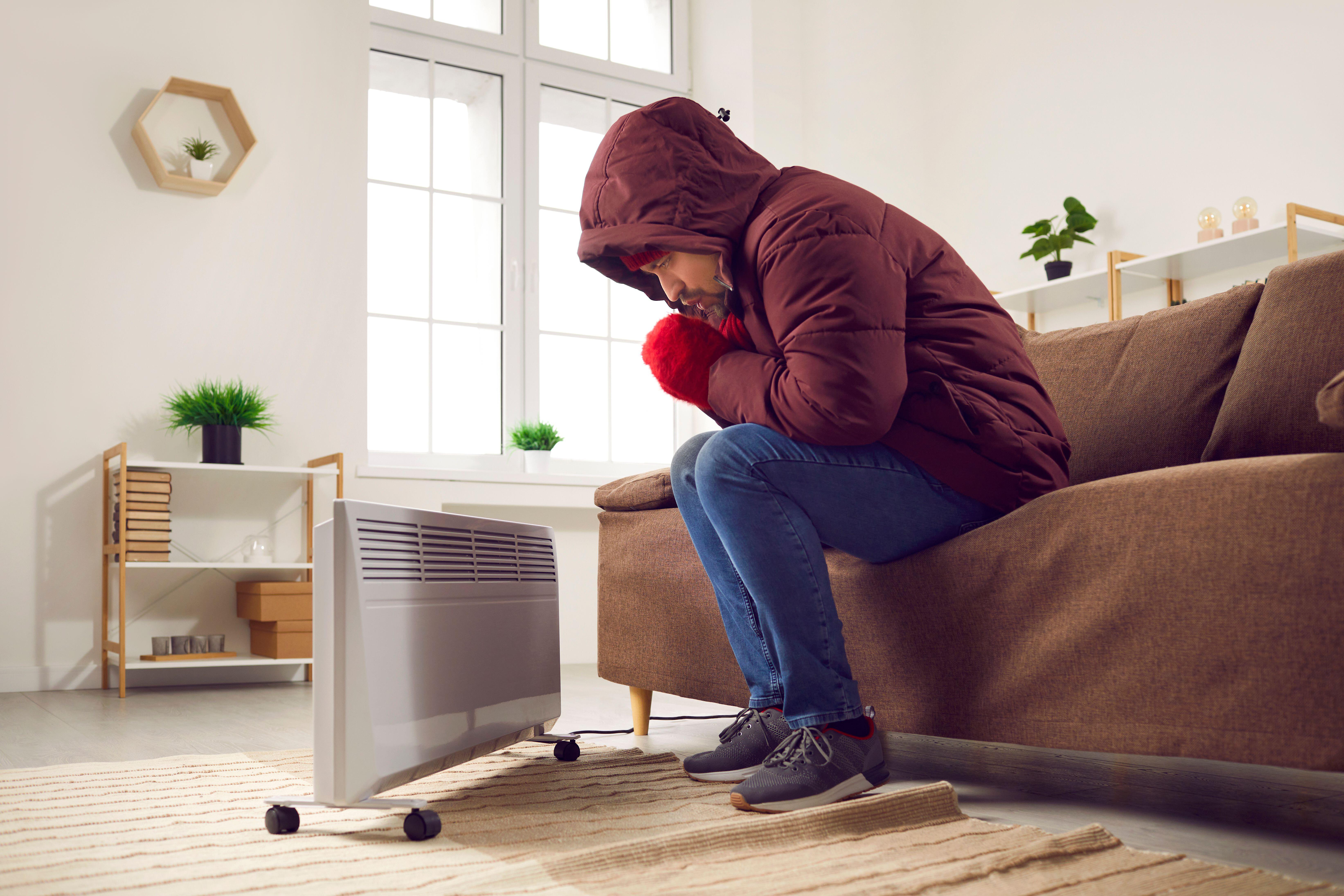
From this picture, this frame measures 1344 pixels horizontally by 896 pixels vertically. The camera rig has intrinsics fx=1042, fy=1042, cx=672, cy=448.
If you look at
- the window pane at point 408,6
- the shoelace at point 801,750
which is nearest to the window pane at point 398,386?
the window pane at point 408,6

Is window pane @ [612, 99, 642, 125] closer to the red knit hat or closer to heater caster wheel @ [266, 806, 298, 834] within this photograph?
the red knit hat

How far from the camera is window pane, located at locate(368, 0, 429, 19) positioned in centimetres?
396

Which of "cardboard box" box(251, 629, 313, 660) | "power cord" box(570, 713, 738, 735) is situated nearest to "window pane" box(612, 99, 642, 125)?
"cardboard box" box(251, 629, 313, 660)

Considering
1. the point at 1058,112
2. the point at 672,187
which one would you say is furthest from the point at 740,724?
the point at 1058,112

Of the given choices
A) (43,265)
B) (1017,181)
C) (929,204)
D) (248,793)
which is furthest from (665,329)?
(929,204)

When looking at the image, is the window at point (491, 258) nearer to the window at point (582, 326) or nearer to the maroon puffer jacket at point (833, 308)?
the window at point (582, 326)

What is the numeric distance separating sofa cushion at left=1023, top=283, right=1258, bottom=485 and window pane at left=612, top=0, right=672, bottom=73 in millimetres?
3275

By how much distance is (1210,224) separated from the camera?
3166 mm

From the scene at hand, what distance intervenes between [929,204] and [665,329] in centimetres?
343

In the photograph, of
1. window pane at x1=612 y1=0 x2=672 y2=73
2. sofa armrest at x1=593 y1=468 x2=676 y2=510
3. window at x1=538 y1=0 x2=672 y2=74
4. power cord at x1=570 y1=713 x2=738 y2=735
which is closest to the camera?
sofa armrest at x1=593 y1=468 x2=676 y2=510

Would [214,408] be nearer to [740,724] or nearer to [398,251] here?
[398,251]

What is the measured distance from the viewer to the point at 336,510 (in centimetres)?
109

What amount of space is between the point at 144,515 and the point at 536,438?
1.37 metres

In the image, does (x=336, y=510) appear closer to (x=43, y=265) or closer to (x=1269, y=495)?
(x=1269, y=495)
